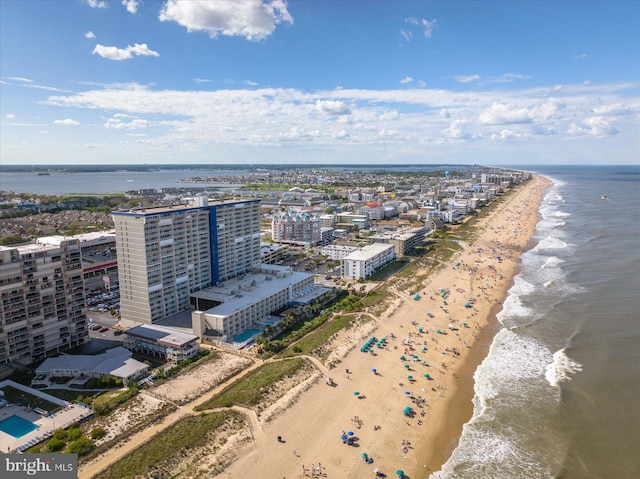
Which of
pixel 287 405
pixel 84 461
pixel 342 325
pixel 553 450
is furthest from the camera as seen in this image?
pixel 342 325

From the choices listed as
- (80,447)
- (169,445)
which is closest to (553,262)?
(169,445)

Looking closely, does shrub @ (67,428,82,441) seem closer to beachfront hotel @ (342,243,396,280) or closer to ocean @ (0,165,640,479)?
ocean @ (0,165,640,479)

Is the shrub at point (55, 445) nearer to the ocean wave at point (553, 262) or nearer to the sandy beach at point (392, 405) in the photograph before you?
the sandy beach at point (392, 405)

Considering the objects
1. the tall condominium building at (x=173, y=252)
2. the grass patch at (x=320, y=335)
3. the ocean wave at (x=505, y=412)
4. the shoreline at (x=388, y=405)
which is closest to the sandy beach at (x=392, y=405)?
the shoreline at (x=388, y=405)

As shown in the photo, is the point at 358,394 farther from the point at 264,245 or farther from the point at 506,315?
the point at 264,245

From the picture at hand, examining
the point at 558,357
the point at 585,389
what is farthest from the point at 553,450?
the point at 558,357

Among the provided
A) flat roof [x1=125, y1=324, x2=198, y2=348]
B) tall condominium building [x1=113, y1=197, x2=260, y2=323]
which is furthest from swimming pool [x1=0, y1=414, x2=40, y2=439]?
tall condominium building [x1=113, y1=197, x2=260, y2=323]
